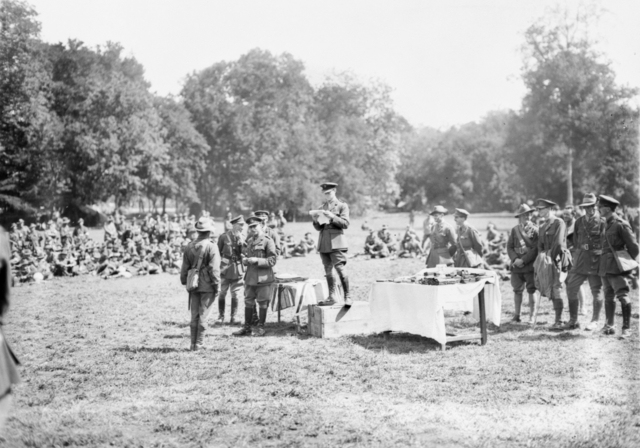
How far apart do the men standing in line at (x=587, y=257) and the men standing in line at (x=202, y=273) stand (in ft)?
17.9

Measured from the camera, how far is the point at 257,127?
115ft

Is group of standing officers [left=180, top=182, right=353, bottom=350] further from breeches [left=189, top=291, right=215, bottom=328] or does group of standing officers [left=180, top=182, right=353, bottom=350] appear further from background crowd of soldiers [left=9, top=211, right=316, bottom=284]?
background crowd of soldiers [left=9, top=211, right=316, bottom=284]

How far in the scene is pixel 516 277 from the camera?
1073 cm

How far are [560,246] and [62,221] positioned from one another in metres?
18.5

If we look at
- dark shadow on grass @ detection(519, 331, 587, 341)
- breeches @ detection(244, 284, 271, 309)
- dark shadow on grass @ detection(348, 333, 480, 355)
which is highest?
breeches @ detection(244, 284, 271, 309)

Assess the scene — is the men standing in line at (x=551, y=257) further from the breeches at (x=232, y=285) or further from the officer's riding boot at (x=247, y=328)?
the breeches at (x=232, y=285)

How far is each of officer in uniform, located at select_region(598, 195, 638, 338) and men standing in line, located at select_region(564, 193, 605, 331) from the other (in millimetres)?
142

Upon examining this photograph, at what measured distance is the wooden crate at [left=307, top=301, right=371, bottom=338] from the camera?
9.29 m

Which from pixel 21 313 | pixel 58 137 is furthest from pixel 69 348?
pixel 58 137

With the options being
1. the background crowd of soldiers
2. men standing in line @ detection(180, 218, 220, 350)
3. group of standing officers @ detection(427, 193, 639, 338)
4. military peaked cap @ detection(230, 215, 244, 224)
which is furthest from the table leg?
the background crowd of soldiers

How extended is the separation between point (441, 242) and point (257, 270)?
12.8 ft

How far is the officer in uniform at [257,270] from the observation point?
983cm

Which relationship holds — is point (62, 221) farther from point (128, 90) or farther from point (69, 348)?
point (69, 348)

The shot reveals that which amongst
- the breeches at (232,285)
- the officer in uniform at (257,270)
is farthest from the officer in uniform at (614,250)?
the breeches at (232,285)
